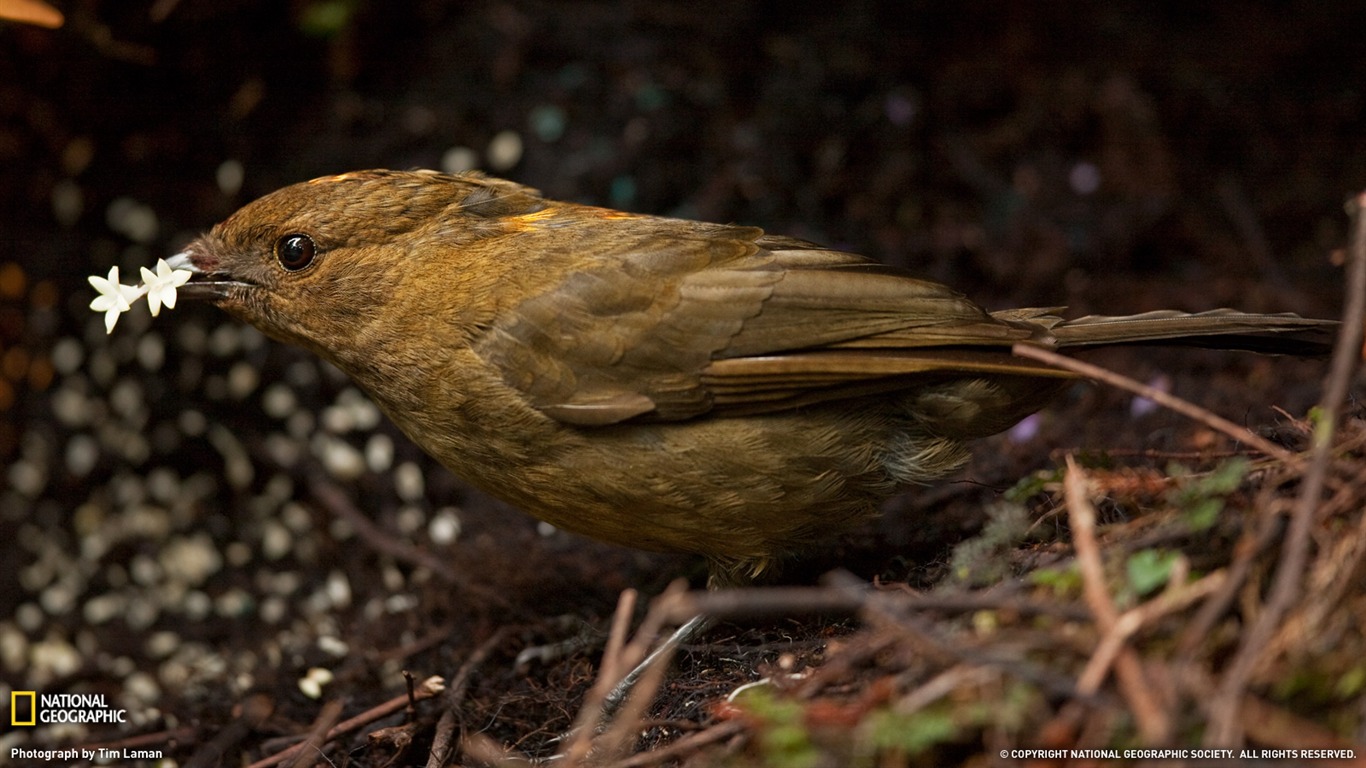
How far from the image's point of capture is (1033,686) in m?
2.44

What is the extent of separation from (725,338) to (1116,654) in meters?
1.63

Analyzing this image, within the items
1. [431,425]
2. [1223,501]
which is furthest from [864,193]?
[1223,501]

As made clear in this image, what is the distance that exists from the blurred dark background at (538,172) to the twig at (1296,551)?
2.02m

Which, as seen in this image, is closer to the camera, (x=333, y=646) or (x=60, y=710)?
(x=60, y=710)

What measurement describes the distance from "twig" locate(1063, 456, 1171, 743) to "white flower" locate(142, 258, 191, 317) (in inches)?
109

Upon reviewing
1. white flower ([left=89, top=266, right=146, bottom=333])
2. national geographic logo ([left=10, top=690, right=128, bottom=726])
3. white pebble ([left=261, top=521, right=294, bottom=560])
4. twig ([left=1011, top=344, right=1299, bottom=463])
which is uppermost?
white flower ([left=89, top=266, right=146, bottom=333])

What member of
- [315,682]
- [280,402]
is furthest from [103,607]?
[315,682]

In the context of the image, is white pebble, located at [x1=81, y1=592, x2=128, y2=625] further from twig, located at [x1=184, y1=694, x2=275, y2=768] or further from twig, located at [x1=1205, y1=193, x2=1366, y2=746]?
twig, located at [x1=1205, y1=193, x2=1366, y2=746]

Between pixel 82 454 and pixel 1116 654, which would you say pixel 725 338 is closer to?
pixel 1116 654

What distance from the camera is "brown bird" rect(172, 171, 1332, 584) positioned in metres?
3.70

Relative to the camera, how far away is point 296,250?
4.00m

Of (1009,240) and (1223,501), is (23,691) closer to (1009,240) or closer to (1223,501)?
(1223,501)

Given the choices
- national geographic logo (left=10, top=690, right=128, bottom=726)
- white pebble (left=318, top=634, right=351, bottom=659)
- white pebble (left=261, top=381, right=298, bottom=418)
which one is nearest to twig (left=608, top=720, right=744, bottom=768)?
white pebble (left=318, top=634, right=351, bottom=659)

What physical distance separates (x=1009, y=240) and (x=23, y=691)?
4.73 m
